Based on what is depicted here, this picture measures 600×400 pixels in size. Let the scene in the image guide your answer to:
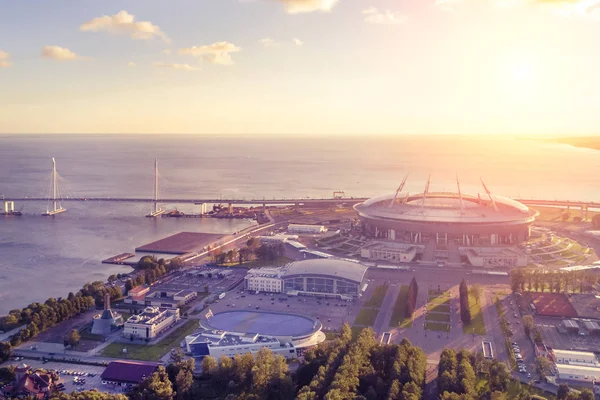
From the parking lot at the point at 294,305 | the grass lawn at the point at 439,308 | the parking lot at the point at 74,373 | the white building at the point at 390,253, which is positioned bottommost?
the parking lot at the point at 74,373

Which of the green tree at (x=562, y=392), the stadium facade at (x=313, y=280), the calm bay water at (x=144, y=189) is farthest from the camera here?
the calm bay water at (x=144, y=189)

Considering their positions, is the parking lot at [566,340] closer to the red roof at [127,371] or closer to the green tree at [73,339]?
the red roof at [127,371]

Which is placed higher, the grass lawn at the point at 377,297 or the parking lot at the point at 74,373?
the grass lawn at the point at 377,297

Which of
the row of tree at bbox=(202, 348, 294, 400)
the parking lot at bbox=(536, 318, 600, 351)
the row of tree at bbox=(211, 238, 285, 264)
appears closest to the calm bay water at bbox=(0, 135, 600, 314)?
the row of tree at bbox=(211, 238, 285, 264)

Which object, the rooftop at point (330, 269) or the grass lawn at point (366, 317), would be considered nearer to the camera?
the grass lawn at point (366, 317)

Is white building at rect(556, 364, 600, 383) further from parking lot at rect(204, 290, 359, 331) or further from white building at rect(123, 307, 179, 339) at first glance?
white building at rect(123, 307, 179, 339)

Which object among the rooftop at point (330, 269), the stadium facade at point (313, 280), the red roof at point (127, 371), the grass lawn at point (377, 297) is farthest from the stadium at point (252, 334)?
the rooftop at point (330, 269)

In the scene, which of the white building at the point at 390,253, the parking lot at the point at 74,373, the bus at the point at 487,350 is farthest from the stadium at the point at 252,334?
the white building at the point at 390,253

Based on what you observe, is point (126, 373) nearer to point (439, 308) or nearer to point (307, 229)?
point (439, 308)

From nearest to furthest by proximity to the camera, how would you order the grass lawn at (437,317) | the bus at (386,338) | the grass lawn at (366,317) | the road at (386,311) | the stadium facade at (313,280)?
the bus at (386,338) → the road at (386,311) → the grass lawn at (366,317) → the grass lawn at (437,317) → the stadium facade at (313,280)

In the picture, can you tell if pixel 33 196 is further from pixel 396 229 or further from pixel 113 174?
pixel 396 229
